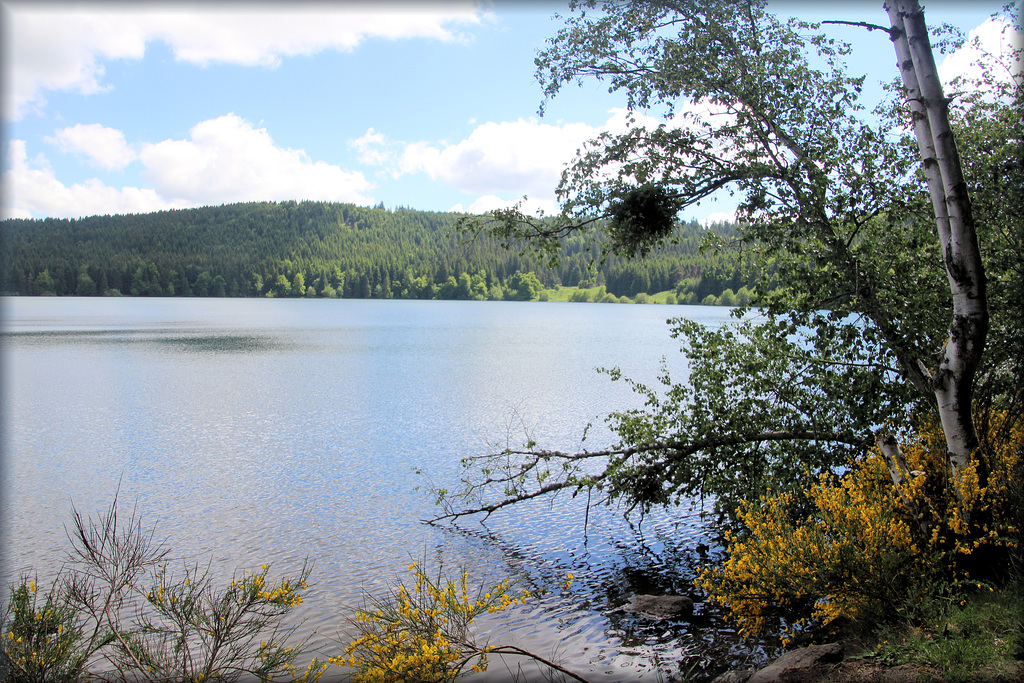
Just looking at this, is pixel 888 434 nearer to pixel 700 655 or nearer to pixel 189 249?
pixel 700 655

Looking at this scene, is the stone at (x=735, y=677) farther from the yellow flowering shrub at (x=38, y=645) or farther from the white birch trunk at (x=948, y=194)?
the yellow flowering shrub at (x=38, y=645)

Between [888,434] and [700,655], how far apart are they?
355cm

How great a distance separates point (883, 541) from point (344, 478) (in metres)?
12.6

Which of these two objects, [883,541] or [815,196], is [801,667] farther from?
[815,196]

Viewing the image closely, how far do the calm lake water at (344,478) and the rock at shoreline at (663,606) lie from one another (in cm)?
24

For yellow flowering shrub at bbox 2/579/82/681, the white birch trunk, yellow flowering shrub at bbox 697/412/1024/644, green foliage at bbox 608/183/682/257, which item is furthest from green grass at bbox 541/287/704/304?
yellow flowering shrub at bbox 2/579/82/681

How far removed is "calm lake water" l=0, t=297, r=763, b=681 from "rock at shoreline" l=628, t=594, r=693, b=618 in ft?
0.79

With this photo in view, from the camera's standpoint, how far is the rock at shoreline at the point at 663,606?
950 centimetres

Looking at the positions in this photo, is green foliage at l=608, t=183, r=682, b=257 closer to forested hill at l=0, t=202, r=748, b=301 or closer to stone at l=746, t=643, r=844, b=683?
stone at l=746, t=643, r=844, b=683

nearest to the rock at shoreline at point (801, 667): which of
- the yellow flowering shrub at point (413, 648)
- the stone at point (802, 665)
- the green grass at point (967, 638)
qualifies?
the stone at point (802, 665)

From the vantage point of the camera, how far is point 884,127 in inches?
329

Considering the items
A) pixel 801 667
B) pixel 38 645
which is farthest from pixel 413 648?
pixel 801 667

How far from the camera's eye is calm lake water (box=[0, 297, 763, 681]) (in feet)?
32.9

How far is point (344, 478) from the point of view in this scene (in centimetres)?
1705
